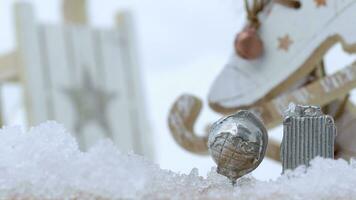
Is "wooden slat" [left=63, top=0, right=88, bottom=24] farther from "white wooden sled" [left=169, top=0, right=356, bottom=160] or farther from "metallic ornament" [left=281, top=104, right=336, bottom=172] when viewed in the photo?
"metallic ornament" [left=281, top=104, right=336, bottom=172]

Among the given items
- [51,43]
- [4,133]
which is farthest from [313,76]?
[51,43]

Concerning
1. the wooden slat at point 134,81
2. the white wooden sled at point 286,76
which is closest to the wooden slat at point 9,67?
the wooden slat at point 134,81

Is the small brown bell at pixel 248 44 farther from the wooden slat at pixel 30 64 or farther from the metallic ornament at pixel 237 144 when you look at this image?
the wooden slat at pixel 30 64

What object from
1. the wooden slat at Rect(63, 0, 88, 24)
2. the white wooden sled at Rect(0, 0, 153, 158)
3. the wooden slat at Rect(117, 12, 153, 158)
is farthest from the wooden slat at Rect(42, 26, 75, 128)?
the wooden slat at Rect(117, 12, 153, 158)

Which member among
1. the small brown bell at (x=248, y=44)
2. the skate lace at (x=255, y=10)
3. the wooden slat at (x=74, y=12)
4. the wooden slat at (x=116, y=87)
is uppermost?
the wooden slat at (x=74, y=12)

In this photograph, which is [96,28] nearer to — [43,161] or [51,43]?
[51,43]

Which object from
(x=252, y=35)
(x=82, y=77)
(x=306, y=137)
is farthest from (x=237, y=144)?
(x=82, y=77)
